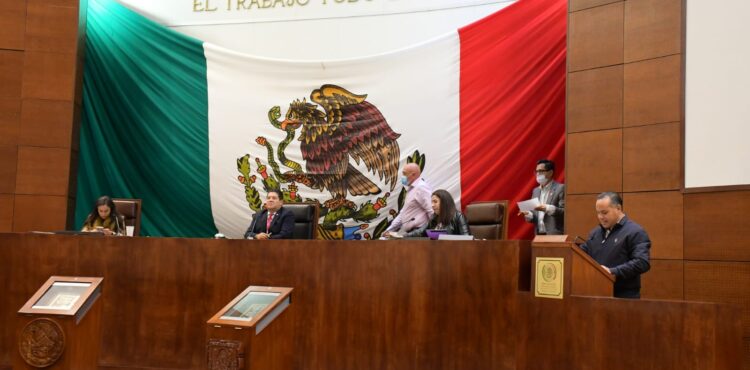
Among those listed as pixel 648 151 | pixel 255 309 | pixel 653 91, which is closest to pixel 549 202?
pixel 648 151

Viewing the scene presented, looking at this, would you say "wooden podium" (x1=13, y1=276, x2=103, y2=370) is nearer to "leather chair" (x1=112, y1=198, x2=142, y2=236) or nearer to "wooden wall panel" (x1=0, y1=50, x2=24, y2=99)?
"leather chair" (x1=112, y1=198, x2=142, y2=236)

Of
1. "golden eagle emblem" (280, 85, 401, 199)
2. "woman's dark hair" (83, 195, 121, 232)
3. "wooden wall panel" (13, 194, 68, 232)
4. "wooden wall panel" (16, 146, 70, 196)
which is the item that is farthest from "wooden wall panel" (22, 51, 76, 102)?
"golden eagle emblem" (280, 85, 401, 199)

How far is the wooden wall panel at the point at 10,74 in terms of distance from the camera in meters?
7.23

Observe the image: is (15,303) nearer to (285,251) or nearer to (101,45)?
(285,251)

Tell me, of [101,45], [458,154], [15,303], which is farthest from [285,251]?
[101,45]

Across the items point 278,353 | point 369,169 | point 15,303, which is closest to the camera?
point 278,353

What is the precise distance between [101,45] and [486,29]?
3.68m

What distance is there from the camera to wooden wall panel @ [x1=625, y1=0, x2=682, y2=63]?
555cm

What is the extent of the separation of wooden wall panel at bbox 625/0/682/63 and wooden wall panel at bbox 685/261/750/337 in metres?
1.48

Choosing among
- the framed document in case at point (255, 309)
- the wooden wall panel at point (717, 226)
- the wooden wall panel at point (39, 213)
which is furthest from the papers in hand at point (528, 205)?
the wooden wall panel at point (39, 213)

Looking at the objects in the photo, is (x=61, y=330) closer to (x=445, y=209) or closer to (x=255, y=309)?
(x=255, y=309)

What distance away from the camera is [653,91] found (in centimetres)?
564

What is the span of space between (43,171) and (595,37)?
486 cm

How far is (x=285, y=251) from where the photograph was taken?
4.80m
